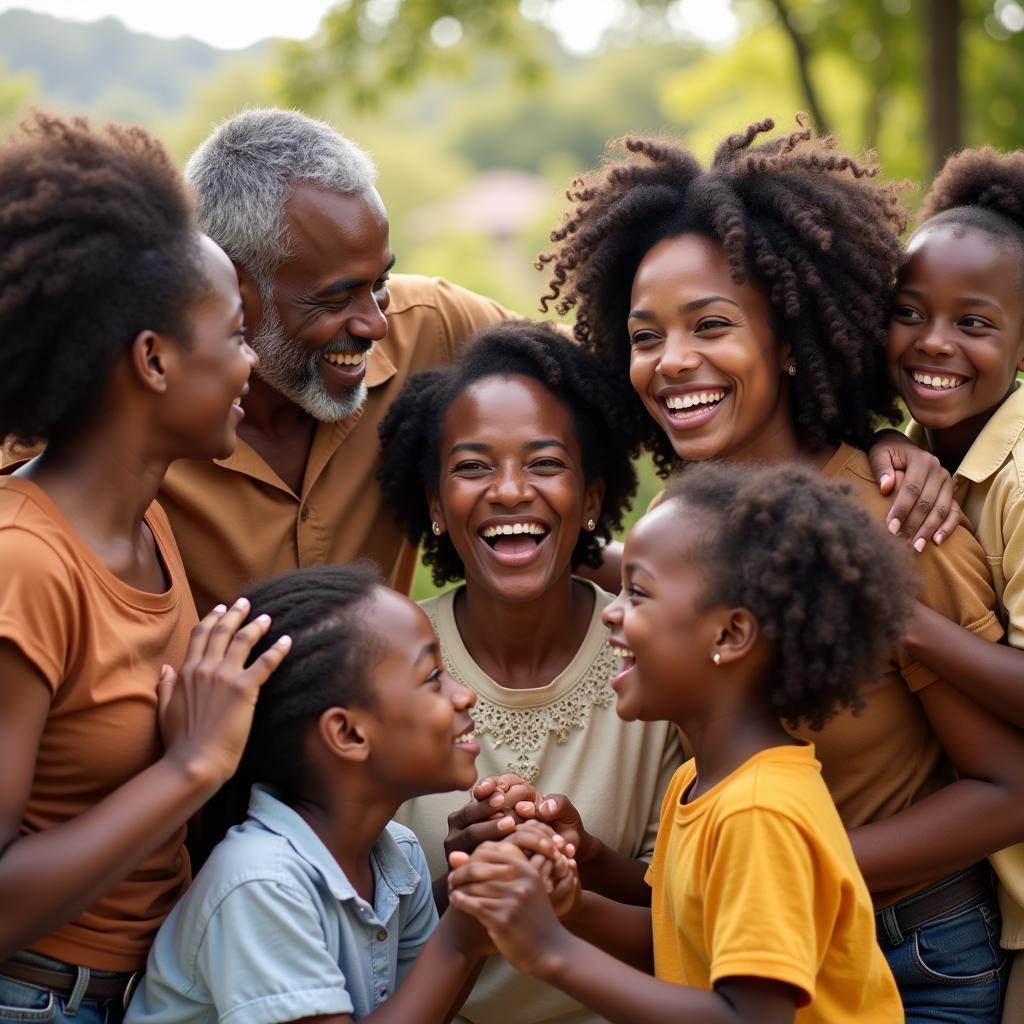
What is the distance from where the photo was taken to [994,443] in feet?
11.4

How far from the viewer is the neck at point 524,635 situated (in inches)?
150

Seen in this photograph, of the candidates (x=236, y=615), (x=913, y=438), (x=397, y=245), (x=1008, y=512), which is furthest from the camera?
(x=397, y=245)

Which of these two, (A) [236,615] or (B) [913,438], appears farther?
(B) [913,438]

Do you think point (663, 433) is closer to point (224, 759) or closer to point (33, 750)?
point (224, 759)

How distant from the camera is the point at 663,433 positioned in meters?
4.01

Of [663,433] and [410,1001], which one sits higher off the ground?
[663,433]

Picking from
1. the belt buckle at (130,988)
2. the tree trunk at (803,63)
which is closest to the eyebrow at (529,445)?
the belt buckle at (130,988)

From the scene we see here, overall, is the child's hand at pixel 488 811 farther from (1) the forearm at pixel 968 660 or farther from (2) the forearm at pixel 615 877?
(1) the forearm at pixel 968 660

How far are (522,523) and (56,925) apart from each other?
1.54 m

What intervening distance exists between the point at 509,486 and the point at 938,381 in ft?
3.64

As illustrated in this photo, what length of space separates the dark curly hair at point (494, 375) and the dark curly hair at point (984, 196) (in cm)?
100

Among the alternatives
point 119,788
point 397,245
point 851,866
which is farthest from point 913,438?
point 397,245

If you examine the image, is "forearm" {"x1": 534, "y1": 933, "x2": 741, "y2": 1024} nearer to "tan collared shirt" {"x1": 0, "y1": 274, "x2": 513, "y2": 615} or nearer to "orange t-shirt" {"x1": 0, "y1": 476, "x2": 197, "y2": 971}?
"orange t-shirt" {"x1": 0, "y1": 476, "x2": 197, "y2": 971}

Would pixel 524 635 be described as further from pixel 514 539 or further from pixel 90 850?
pixel 90 850
